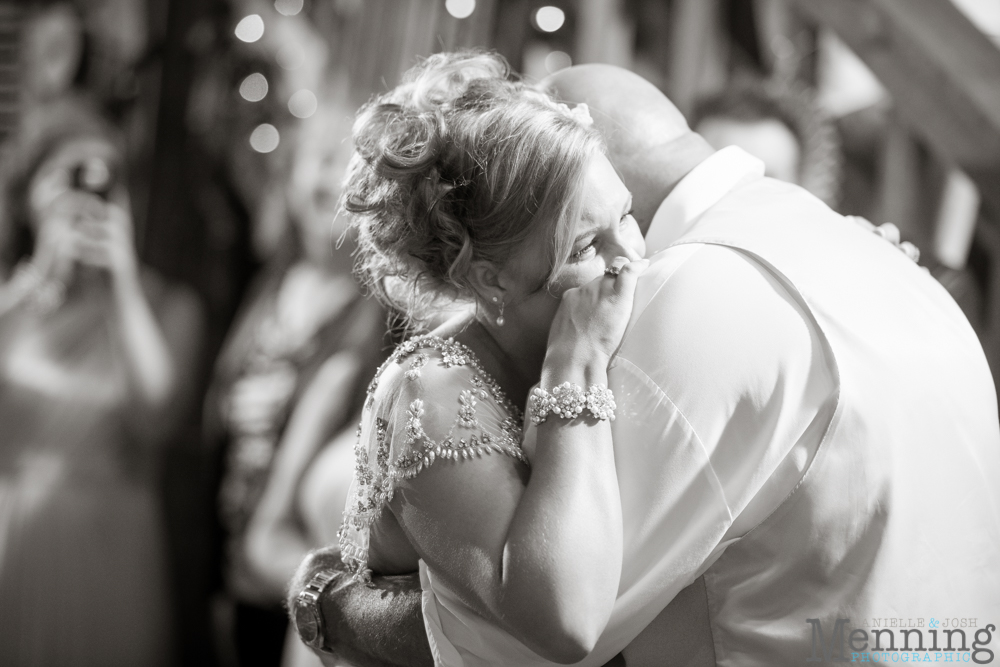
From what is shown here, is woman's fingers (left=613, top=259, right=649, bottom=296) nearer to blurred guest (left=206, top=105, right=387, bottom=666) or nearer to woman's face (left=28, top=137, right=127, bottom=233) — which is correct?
blurred guest (left=206, top=105, right=387, bottom=666)

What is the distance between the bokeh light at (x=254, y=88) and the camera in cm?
441

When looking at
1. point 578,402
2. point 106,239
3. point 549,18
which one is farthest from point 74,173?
point 578,402

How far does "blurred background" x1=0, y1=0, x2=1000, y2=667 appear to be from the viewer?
3959mm

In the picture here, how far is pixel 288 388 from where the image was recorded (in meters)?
4.11

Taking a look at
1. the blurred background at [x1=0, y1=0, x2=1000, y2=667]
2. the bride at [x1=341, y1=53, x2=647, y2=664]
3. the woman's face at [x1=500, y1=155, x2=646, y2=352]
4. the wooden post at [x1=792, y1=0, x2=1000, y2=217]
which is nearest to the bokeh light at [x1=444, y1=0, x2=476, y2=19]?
the blurred background at [x1=0, y1=0, x2=1000, y2=667]

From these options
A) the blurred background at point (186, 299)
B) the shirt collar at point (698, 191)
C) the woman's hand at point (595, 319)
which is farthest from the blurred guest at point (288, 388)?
the woman's hand at point (595, 319)

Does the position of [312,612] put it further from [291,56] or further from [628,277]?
[291,56]

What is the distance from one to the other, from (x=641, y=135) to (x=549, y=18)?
2.26 m

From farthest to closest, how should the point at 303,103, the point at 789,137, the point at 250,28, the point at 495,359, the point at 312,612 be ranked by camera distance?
the point at 250,28 < the point at 303,103 < the point at 789,137 < the point at 312,612 < the point at 495,359

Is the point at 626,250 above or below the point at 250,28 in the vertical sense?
below

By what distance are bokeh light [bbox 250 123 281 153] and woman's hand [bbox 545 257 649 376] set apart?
343cm

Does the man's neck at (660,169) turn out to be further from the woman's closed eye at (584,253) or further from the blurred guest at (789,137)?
the blurred guest at (789,137)

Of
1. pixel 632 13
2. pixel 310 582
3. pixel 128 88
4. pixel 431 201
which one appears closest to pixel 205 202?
pixel 128 88

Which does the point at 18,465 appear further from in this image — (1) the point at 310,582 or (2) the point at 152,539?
(1) the point at 310,582
